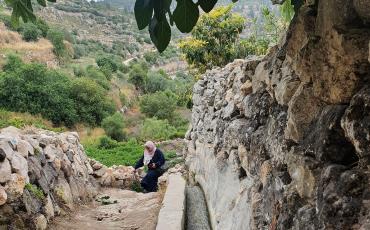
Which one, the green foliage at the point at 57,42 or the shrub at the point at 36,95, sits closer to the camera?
the shrub at the point at 36,95

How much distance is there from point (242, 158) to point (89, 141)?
62.8 feet

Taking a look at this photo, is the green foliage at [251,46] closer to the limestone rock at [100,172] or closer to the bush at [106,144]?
the bush at [106,144]

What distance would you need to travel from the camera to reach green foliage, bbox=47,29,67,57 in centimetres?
4128

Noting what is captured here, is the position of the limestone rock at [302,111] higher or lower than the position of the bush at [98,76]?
higher

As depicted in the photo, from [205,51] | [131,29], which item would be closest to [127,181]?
[205,51]

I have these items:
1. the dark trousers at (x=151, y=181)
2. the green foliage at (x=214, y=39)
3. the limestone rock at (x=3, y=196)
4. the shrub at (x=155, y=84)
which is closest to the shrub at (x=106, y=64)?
the shrub at (x=155, y=84)

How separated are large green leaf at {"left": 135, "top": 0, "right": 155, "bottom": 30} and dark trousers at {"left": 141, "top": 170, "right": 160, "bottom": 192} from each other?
8455 mm

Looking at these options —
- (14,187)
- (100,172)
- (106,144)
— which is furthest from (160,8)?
(106,144)

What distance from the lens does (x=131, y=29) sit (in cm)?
7356

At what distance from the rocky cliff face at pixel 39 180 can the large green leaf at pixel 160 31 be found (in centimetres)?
415

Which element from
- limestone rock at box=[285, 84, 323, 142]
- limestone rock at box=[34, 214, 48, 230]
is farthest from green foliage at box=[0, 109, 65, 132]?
limestone rock at box=[285, 84, 323, 142]

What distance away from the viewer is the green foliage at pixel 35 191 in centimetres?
612

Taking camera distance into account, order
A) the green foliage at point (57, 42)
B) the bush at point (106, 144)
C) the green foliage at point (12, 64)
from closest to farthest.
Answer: the bush at point (106, 144) → the green foliage at point (12, 64) → the green foliage at point (57, 42)

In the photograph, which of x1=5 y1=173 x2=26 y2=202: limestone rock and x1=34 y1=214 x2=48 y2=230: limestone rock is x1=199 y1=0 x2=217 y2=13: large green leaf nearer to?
x1=5 y1=173 x2=26 y2=202: limestone rock
